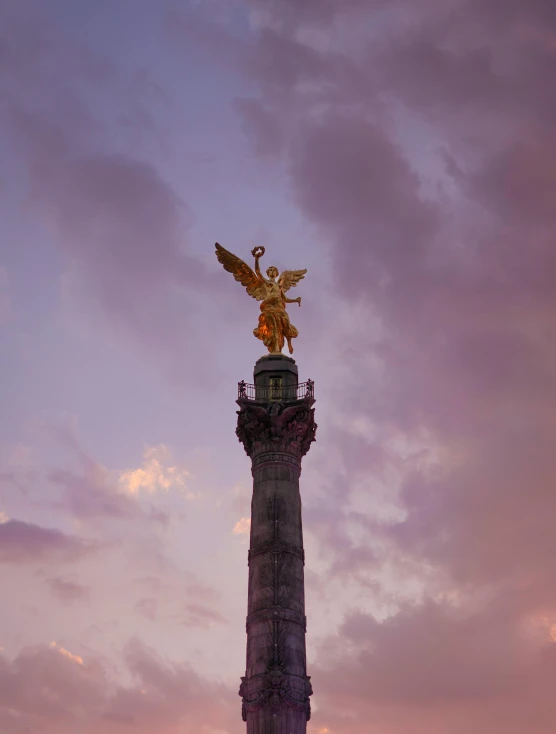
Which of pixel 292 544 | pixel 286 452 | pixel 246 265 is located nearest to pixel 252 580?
pixel 292 544

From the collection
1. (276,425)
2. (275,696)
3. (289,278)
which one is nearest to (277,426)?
(276,425)

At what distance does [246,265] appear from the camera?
2643 inches

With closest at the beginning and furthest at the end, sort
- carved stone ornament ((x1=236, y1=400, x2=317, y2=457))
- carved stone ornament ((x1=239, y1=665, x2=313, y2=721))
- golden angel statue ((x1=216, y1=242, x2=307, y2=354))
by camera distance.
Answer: carved stone ornament ((x1=239, y1=665, x2=313, y2=721))
carved stone ornament ((x1=236, y1=400, x2=317, y2=457))
golden angel statue ((x1=216, y1=242, x2=307, y2=354))

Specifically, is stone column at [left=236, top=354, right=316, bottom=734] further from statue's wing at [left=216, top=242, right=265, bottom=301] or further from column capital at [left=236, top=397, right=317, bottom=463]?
statue's wing at [left=216, top=242, right=265, bottom=301]

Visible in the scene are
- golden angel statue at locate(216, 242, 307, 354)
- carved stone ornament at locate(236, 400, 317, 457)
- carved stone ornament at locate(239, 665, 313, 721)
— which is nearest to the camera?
carved stone ornament at locate(239, 665, 313, 721)

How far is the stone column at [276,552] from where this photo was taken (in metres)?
53.9

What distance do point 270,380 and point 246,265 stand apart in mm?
8405

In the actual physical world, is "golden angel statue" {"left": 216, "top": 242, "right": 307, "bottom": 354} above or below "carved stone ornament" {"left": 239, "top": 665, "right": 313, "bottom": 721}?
above

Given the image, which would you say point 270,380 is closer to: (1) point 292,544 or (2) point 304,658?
(1) point 292,544

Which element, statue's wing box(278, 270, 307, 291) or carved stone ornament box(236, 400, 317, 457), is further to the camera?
statue's wing box(278, 270, 307, 291)

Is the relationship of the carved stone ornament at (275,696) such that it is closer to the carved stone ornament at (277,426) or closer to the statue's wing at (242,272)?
the carved stone ornament at (277,426)

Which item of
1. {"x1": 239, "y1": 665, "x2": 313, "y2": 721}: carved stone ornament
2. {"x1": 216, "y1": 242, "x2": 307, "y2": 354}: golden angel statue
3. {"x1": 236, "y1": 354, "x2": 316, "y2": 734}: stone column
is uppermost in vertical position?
{"x1": 216, "y1": 242, "x2": 307, "y2": 354}: golden angel statue

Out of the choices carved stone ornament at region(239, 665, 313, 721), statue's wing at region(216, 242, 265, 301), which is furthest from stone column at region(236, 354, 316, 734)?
statue's wing at region(216, 242, 265, 301)

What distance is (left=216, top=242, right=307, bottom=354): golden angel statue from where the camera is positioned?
65.1 meters
